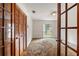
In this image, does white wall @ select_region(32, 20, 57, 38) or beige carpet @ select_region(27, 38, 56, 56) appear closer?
beige carpet @ select_region(27, 38, 56, 56)

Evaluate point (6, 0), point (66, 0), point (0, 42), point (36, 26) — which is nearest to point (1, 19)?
point (0, 42)

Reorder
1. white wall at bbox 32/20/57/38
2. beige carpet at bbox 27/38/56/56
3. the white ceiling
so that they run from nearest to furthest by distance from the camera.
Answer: the white ceiling < beige carpet at bbox 27/38/56/56 < white wall at bbox 32/20/57/38

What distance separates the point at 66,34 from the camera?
1.35 metres

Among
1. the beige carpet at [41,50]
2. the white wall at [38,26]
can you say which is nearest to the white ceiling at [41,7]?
the beige carpet at [41,50]

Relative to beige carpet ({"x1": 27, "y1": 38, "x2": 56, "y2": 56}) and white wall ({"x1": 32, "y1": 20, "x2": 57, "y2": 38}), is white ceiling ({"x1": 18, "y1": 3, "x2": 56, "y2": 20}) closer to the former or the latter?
beige carpet ({"x1": 27, "y1": 38, "x2": 56, "y2": 56})

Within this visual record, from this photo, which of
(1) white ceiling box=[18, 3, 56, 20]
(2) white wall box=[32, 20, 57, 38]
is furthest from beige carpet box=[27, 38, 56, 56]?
(2) white wall box=[32, 20, 57, 38]

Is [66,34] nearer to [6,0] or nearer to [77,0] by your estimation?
[77,0]

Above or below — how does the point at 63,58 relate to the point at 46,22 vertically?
below

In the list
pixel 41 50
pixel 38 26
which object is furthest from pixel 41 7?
pixel 38 26

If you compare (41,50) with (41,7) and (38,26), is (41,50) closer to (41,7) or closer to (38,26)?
(41,7)

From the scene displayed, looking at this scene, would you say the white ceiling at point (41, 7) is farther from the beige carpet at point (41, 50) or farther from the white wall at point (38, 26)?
the white wall at point (38, 26)

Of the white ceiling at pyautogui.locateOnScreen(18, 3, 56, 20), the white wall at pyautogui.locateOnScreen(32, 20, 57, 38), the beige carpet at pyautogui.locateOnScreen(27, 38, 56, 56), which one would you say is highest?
the white ceiling at pyautogui.locateOnScreen(18, 3, 56, 20)

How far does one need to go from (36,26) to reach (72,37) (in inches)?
338

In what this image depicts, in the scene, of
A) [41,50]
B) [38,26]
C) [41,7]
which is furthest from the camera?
[38,26]
